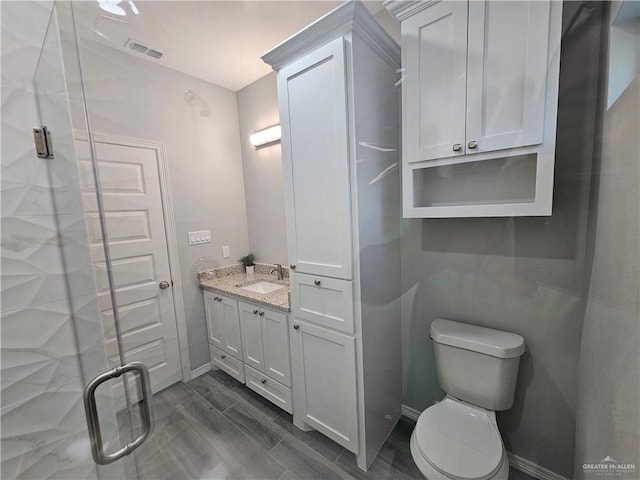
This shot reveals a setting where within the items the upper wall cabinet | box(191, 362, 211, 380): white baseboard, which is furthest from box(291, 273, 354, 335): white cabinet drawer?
box(191, 362, 211, 380): white baseboard

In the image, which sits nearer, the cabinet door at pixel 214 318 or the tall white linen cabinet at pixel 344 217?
the tall white linen cabinet at pixel 344 217

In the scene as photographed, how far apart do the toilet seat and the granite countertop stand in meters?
0.90

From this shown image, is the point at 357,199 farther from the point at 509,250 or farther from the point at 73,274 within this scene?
the point at 73,274

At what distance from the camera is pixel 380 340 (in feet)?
4.47

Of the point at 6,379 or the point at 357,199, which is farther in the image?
the point at 357,199

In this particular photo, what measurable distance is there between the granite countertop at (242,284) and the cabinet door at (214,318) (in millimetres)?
80

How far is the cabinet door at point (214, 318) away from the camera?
1994mm

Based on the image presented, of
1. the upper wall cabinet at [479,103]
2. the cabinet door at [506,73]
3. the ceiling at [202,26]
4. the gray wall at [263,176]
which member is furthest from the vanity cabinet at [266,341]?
the ceiling at [202,26]

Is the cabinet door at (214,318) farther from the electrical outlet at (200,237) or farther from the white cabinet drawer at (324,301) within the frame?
the white cabinet drawer at (324,301)

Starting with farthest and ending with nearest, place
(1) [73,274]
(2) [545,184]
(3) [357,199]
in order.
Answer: (3) [357,199] → (1) [73,274] → (2) [545,184]

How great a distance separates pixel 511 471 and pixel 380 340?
0.93 m

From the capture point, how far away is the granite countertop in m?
1.62

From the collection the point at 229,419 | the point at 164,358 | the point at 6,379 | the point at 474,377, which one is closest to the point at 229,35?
the point at 6,379

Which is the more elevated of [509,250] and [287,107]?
[287,107]
